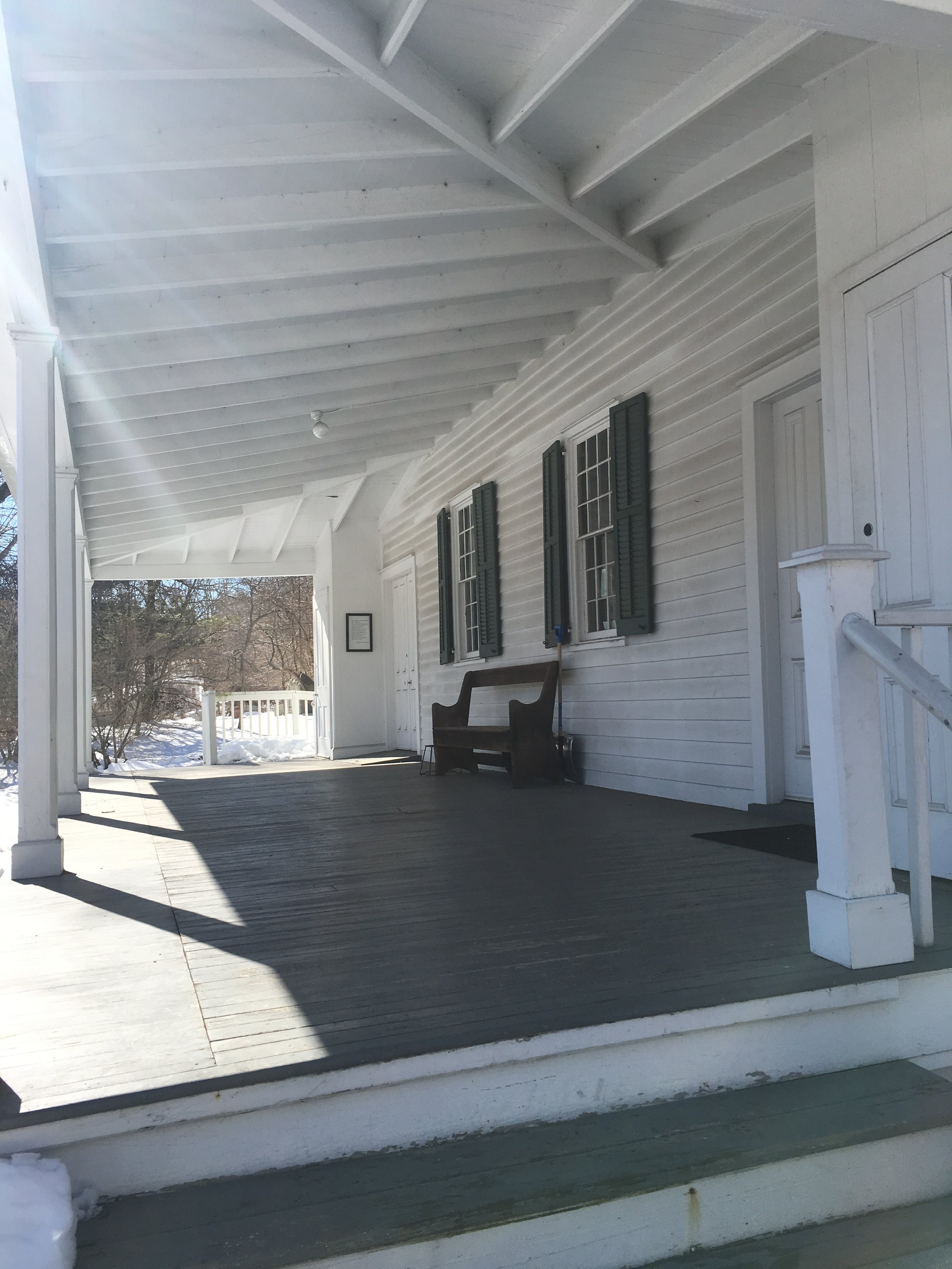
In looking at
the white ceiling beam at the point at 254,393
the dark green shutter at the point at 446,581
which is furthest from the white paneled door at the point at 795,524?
the dark green shutter at the point at 446,581

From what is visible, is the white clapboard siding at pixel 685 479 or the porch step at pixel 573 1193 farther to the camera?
the white clapboard siding at pixel 685 479

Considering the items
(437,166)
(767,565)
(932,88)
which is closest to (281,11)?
(437,166)

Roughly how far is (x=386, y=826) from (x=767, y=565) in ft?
8.12

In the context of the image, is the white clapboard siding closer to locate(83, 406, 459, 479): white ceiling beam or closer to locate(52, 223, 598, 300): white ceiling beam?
locate(52, 223, 598, 300): white ceiling beam

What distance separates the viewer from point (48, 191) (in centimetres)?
412

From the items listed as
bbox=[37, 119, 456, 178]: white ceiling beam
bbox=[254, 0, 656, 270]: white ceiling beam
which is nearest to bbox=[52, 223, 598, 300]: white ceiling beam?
bbox=[254, 0, 656, 270]: white ceiling beam

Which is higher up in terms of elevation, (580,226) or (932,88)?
(580,226)

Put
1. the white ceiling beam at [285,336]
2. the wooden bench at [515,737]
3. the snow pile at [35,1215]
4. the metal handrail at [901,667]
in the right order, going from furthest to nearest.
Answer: the wooden bench at [515,737], the white ceiling beam at [285,336], the metal handrail at [901,667], the snow pile at [35,1215]

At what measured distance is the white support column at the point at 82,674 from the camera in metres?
8.44

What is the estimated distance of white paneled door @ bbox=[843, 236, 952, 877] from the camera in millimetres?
3201

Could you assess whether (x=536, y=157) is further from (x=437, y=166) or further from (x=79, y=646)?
(x=79, y=646)

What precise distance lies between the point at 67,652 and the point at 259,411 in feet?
7.28

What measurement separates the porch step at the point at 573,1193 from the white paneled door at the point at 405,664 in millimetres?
9090

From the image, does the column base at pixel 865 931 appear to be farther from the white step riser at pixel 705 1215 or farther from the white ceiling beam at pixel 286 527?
the white ceiling beam at pixel 286 527
